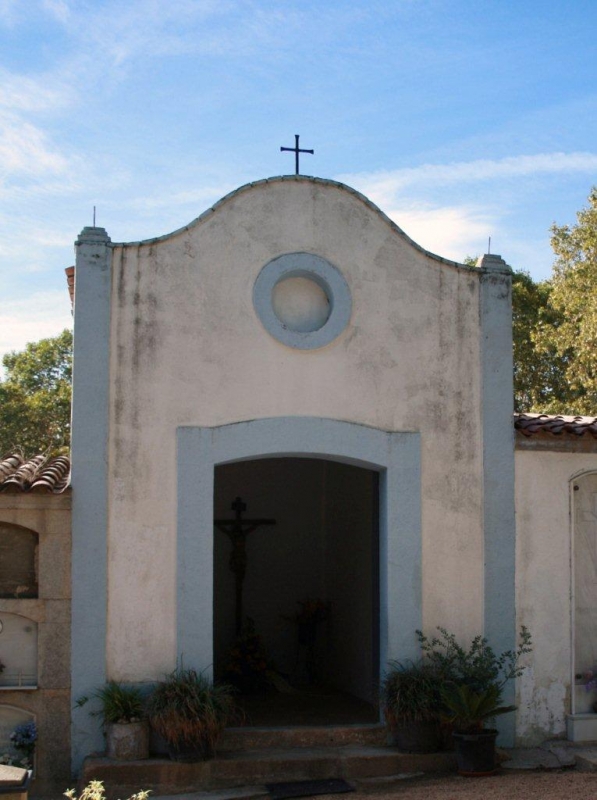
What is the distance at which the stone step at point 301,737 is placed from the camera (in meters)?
9.23

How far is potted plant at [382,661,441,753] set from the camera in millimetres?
9133

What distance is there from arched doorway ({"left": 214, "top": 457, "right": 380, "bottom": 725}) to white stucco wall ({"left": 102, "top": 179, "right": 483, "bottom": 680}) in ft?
5.11

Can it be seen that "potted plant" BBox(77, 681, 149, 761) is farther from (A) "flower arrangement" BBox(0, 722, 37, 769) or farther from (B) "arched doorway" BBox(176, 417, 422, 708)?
(B) "arched doorway" BBox(176, 417, 422, 708)

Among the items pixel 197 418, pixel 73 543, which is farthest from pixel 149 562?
pixel 197 418

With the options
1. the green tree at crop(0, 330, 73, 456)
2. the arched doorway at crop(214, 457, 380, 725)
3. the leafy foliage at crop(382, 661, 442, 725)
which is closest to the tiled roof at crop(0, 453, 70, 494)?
the arched doorway at crop(214, 457, 380, 725)

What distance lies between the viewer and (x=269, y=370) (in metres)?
9.67

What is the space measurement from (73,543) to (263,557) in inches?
191

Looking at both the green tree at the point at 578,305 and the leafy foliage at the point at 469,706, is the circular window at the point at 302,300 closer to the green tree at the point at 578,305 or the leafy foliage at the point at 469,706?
the leafy foliage at the point at 469,706

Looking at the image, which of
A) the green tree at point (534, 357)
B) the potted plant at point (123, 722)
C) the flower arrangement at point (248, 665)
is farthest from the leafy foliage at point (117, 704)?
the green tree at point (534, 357)

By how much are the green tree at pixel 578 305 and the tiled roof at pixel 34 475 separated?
1388 centimetres

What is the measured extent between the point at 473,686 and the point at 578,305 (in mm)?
15243

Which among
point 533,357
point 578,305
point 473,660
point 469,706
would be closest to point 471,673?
point 473,660

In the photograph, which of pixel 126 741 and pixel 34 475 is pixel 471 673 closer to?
pixel 126 741

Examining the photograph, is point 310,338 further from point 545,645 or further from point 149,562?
point 545,645
